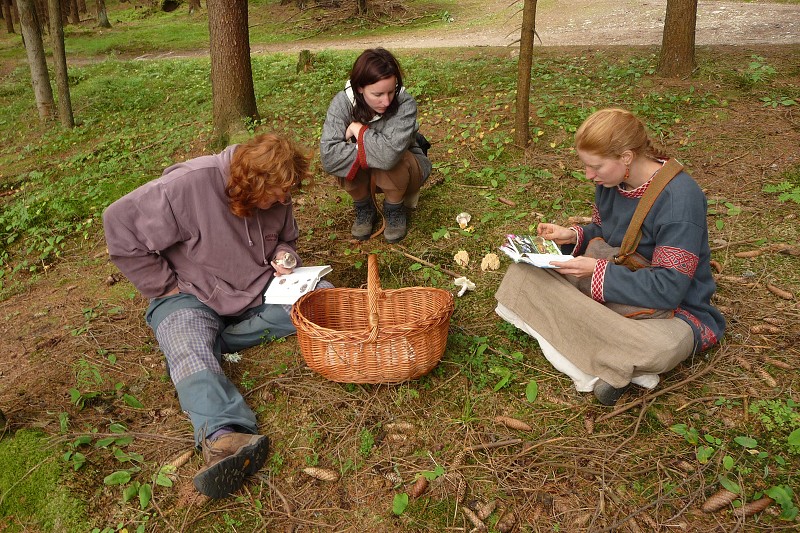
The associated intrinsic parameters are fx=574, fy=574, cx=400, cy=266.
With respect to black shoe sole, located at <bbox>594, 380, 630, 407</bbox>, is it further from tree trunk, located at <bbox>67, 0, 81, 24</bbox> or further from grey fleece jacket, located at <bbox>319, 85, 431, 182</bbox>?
tree trunk, located at <bbox>67, 0, 81, 24</bbox>

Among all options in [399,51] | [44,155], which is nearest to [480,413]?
[44,155]

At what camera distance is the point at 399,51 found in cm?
1016

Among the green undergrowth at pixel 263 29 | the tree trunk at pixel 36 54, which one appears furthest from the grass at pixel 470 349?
the green undergrowth at pixel 263 29

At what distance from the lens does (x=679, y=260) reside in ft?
8.48

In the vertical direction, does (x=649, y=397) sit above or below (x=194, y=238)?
below

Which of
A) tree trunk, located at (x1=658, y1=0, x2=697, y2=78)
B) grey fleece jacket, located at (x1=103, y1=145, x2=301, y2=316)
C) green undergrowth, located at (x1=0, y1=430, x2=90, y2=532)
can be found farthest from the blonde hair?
tree trunk, located at (x1=658, y1=0, x2=697, y2=78)

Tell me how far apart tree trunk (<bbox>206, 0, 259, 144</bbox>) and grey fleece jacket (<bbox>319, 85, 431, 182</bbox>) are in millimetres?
2812

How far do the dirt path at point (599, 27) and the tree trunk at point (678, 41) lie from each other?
7.31 ft

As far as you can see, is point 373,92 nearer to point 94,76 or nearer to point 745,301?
point 745,301

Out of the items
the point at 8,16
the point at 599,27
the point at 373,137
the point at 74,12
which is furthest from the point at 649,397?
the point at 8,16

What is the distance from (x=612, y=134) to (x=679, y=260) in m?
0.65

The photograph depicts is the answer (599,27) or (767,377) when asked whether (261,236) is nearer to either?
(767,377)

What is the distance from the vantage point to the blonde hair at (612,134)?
8.66 feet

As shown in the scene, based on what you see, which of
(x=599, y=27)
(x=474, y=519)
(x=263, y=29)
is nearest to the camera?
(x=474, y=519)
